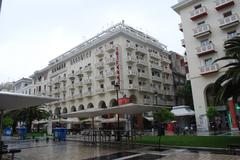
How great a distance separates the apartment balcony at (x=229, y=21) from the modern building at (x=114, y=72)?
17.1 meters

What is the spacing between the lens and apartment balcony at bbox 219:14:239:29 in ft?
86.6

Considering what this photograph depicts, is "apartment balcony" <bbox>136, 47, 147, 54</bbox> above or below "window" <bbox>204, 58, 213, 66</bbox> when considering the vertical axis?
above

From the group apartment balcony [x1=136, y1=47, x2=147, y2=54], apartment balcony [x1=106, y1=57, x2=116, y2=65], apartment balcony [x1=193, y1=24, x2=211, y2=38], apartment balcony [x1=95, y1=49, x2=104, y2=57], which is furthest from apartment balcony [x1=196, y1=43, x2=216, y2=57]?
apartment balcony [x1=95, y1=49, x2=104, y2=57]

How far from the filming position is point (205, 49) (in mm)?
28453

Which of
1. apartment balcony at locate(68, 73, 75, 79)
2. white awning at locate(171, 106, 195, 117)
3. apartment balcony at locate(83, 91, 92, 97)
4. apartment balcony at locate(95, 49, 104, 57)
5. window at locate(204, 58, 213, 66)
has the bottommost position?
white awning at locate(171, 106, 195, 117)

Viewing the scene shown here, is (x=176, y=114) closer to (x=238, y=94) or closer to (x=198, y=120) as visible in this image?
(x=198, y=120)

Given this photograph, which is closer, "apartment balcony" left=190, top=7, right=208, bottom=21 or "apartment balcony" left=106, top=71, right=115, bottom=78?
"apartment balcony" left=190, top=7, right=208, bottom=21

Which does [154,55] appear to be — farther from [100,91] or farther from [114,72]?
[100,91]

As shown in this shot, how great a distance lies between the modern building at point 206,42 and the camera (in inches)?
1078

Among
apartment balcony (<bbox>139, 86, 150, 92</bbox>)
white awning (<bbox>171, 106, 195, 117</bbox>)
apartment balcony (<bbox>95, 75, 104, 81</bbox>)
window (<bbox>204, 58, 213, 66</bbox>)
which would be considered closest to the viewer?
window (<bbox>204, 58, 213, 66</bbox>)

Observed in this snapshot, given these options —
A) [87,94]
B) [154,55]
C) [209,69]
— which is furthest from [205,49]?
[87,94]

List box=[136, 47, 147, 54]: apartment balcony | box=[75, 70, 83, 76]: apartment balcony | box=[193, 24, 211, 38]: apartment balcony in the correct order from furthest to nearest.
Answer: box=[75, 70, 83, 76]: apartment balcony, box=[136, 47, 147, 54]: apartment balcony, box=[193, 24, 211, 38]: apartment balcony

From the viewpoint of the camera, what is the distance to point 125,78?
4000 cm

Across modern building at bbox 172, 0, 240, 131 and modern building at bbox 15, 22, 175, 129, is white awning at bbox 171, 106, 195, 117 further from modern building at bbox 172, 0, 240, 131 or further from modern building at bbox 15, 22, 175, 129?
modern building at bbox 15, 22, 175, 129
